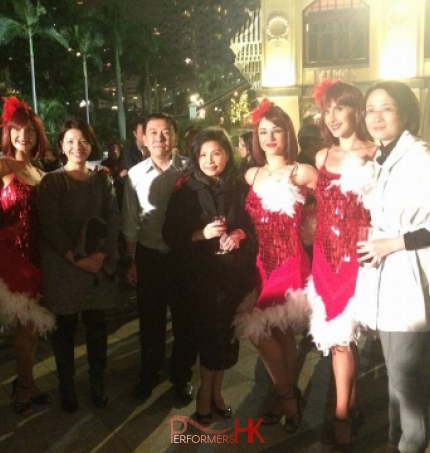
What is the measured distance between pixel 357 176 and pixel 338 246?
16.0 inches

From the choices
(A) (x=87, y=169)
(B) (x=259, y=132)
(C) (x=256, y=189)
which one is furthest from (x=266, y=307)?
(A) (x=87, y=169)

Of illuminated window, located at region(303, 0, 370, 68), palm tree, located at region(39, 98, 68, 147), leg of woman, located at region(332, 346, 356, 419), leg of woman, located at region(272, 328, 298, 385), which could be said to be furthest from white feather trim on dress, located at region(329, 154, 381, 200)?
palm tree, located at region(39, 98, 68, 147)

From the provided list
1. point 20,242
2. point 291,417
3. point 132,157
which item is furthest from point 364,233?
point 132,157

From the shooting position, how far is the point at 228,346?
3.46 meters

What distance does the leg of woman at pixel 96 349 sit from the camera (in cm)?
379

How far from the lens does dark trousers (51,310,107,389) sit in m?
3.75

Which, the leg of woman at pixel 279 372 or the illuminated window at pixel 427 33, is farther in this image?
the illuminated window at pixel 427 33

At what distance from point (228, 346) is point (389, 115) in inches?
67.1

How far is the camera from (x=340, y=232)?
10.0 feet

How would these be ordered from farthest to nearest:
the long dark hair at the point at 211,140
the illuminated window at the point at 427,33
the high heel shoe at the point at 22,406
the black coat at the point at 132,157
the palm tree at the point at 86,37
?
the palm tree at the point at 86,37, the illuminated window at the point at 427,33, the black coat at the point at 132,157, the high heel shoe at the point at 22,406, the long dark hair at the point at 211,140

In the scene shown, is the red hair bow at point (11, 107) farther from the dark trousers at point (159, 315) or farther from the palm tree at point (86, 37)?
the palm tree at point (86, 37)

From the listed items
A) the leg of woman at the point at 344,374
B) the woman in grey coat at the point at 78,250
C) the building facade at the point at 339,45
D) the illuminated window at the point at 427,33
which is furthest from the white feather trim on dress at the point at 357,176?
the illuminated window at the point at 427,33

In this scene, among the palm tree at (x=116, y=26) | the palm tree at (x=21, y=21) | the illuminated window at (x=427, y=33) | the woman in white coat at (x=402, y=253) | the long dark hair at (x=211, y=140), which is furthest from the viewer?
the palm tree at (x=116, y=26)

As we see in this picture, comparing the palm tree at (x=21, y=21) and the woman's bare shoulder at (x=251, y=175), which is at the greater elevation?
the palm tree at (x=21, y=21)
